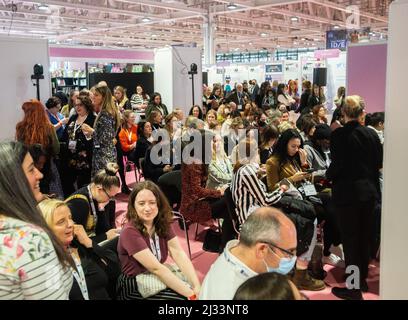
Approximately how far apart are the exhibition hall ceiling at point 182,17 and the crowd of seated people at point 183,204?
857cm

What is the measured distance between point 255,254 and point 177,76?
8.17 m

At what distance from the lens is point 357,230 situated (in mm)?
3463

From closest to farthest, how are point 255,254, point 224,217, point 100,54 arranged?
point 255,254, point 224,217, point 100,54

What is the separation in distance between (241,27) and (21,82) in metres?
14.5

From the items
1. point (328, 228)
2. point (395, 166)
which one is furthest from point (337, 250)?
point (395, 166)

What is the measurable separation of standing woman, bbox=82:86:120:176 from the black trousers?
243 cm

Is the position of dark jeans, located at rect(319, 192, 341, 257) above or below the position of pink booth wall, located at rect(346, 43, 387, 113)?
below

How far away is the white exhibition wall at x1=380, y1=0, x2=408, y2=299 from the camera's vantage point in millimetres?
2428

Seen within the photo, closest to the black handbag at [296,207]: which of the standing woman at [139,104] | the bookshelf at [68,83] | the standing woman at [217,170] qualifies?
the standing woman at [217,170]

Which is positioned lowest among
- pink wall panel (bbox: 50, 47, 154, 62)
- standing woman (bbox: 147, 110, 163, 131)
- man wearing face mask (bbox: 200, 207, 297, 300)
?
man wearing face mask (bbox: 200, 207, 297, 300)

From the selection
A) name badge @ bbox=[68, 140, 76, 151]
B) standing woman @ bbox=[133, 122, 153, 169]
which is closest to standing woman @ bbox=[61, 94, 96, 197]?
name badge @ bbox=[68, 140, 76, 151]

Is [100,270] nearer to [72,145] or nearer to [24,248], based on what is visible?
[24,248]

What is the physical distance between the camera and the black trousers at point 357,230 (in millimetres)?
3432

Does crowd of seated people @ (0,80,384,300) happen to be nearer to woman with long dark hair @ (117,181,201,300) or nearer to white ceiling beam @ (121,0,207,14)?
woman with long dark hair @ (117,181,201,300)
